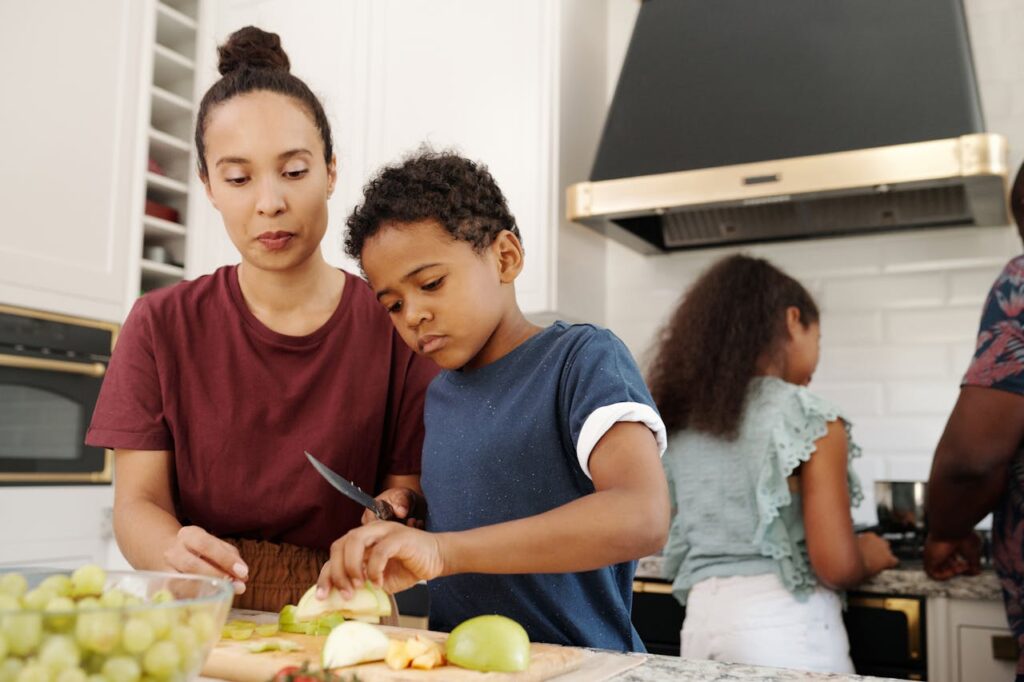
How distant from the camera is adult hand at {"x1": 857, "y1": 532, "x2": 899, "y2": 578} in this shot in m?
1.82

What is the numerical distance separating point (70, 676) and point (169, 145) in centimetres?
268

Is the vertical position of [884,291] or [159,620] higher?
[884,291]

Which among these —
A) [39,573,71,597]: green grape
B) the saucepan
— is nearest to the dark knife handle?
[39,573,71,597]: green grape

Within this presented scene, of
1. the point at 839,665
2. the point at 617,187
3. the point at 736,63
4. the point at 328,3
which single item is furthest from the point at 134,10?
the point at 839,665

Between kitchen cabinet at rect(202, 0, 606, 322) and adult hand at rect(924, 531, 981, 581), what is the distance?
109 cm

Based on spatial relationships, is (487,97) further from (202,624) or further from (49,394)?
(202,624)

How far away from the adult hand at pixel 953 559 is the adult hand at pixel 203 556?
1.35 metres

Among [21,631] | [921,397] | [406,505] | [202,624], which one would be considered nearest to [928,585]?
[921,397]

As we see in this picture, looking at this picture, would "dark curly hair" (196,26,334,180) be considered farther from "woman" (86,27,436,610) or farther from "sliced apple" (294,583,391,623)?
"sliced apple" (294,583,391,623)

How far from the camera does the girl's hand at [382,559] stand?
78 cm

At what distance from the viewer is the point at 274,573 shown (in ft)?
3.67

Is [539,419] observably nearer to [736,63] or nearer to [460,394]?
[460,394]

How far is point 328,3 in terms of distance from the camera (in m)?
2.92

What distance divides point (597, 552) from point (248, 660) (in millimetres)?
293
